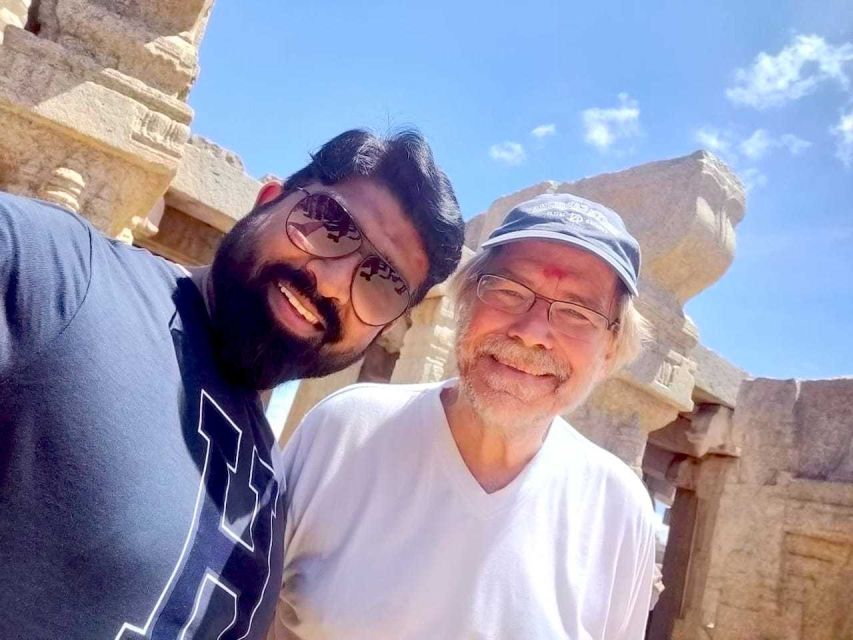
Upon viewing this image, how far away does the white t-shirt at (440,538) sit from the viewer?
1.43 metres

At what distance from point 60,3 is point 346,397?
2542 millimetres

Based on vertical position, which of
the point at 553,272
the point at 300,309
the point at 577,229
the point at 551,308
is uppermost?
the point at 577,229

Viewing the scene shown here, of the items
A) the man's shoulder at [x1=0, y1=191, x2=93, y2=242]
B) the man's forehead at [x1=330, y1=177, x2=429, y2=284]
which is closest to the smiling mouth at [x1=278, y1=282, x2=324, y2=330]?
the man's forehead at [x1=330, y1=177, x2=429, y2=284]

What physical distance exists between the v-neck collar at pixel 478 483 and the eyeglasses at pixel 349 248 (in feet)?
1.21

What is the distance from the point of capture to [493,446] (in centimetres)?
169

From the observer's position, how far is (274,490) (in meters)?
1.30

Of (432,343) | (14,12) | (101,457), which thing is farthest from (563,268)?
(14,12)

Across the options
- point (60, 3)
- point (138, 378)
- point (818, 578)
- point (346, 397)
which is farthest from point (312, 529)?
point (818, 578)

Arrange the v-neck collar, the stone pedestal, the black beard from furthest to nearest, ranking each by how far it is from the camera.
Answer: the stone pedestal, the v-neck collar, the black beard

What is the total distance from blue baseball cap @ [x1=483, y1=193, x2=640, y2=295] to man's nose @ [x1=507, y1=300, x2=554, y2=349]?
0.19 meters

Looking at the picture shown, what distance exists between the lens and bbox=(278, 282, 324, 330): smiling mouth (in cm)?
132

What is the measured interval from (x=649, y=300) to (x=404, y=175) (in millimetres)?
3403

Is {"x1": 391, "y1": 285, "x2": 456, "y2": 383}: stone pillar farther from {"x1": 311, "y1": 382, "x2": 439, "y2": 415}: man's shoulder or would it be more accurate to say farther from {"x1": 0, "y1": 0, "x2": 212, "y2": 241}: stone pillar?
{"x1": 311, "y1": 382, "x2": 439, "y2": 415}: man's shoulder

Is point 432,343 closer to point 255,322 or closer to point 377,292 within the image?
point 377,292
